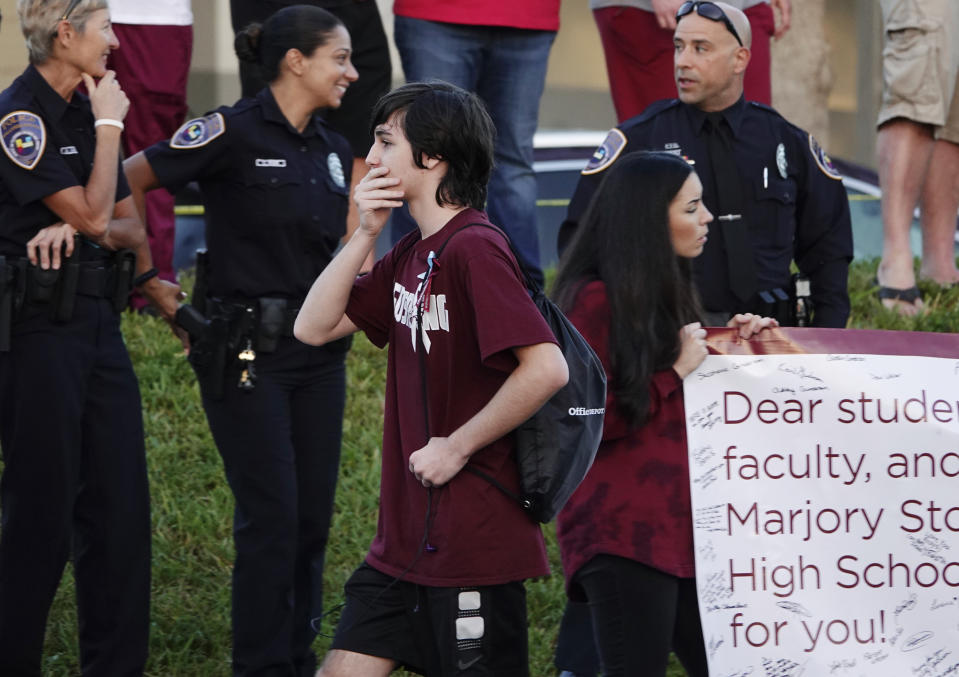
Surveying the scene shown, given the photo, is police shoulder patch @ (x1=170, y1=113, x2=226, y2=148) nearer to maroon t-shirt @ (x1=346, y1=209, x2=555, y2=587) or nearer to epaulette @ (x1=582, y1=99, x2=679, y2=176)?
epaulette @ (x1=582, y1=99, x2=679, y2=176)

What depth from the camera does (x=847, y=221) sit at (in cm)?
593

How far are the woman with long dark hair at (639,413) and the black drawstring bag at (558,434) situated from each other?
490mm

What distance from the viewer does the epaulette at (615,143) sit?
18.9 feet

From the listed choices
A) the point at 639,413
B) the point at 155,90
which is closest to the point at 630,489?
the point at 639,413

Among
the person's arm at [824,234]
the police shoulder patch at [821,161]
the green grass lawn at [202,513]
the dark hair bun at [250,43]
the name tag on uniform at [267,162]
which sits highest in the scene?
the dark hair bun at [250,43]

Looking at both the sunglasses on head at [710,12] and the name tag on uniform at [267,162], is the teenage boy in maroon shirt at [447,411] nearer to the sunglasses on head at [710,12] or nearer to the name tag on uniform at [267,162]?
the name tag on uniform at [267,162]

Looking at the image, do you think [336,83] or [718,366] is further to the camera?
[336,83]

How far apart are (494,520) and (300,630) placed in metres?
1.96

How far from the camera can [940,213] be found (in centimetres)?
849

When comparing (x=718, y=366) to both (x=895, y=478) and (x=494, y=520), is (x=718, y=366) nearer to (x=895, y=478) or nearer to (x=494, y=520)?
(x=895, y=478)

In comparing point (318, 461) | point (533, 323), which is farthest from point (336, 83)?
point (533, 323)

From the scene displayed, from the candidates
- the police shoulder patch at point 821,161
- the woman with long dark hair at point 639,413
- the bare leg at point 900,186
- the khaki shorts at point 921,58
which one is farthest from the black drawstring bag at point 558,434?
the khaki shorts at point 921,58

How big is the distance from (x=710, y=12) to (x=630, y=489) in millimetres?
2167

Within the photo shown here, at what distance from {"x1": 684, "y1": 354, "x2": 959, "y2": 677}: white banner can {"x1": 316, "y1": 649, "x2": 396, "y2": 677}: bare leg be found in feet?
3.47
